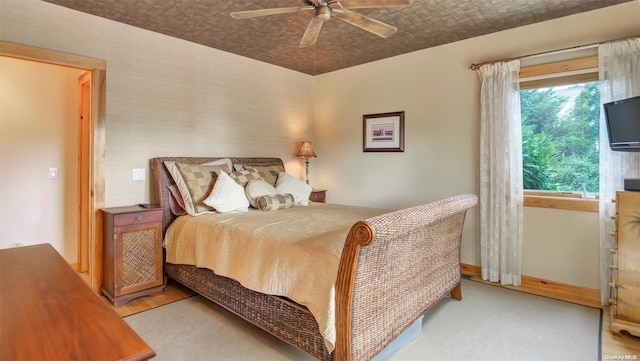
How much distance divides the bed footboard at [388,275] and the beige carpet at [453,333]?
0.79 ft

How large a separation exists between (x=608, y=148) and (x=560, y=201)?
59cm

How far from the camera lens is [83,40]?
2.96 meters

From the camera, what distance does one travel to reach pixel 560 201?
311cm

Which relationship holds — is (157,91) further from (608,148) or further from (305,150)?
(608,148)

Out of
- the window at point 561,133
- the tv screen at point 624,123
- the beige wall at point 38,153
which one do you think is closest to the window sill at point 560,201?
the window at point 561,133

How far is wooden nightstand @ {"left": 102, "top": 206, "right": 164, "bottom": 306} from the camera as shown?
2.85 meters

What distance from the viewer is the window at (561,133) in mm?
3037

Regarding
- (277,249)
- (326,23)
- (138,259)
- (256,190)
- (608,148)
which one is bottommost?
(138,259)

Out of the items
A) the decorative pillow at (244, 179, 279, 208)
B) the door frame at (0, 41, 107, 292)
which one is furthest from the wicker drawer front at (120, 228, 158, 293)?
the decorative pillow at (244, 179, 279, 208)

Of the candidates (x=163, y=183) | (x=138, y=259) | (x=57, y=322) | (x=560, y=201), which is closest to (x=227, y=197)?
(x=163, y=183)

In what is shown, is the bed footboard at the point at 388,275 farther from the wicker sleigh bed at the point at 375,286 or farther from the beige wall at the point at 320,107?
the beige wall at the point at 320,107

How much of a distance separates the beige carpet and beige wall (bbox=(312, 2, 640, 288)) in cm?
61

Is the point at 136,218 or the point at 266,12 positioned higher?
the point at 266,12

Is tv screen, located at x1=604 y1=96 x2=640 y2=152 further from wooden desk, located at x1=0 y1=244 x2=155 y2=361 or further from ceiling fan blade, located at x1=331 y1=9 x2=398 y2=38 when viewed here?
wooden desk, located at x1=0 y1=244 x2=155 y2=361
